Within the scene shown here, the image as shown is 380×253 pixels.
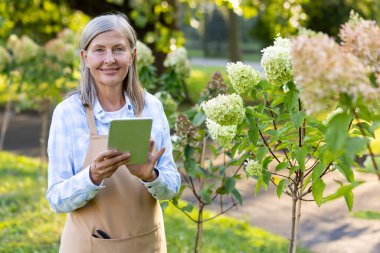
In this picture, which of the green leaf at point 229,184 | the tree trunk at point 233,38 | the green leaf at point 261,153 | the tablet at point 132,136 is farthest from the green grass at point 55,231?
the tree trunk at point 233,38

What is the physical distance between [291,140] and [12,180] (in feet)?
20.2

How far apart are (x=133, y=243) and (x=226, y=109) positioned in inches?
24.5

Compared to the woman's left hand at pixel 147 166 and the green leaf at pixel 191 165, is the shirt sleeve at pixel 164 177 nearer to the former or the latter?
the woman's left hand at pixel 147 166

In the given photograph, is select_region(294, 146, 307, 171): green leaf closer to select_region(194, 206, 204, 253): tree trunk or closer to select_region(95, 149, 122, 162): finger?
select_region(95, 149, 122, 162): finger

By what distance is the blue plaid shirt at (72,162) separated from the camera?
2.36m

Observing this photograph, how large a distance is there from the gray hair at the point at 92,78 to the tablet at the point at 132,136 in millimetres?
353

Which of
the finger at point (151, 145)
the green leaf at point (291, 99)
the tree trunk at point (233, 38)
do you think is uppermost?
the tree trunk at point (233, 38)

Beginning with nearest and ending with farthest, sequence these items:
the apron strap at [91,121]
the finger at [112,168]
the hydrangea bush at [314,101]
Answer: the hydrangea bush at [314,101] → the finger at [112,168] → the apron strap at [91,121]

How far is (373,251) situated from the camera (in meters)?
5.64

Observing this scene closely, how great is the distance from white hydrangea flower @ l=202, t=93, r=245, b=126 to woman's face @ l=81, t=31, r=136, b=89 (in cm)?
37

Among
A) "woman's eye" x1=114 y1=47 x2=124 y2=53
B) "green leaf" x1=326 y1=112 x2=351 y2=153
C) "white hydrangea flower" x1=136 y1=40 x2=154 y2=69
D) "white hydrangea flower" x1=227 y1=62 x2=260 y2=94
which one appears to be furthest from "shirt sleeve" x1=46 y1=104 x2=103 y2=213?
"white hydrangea flower" x1=136 y1=40 x2=154 y2=69

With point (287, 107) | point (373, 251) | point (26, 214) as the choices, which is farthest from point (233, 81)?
point (26, 214)

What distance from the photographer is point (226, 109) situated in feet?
8.43

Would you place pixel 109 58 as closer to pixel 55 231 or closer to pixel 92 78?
pixel 92 78
